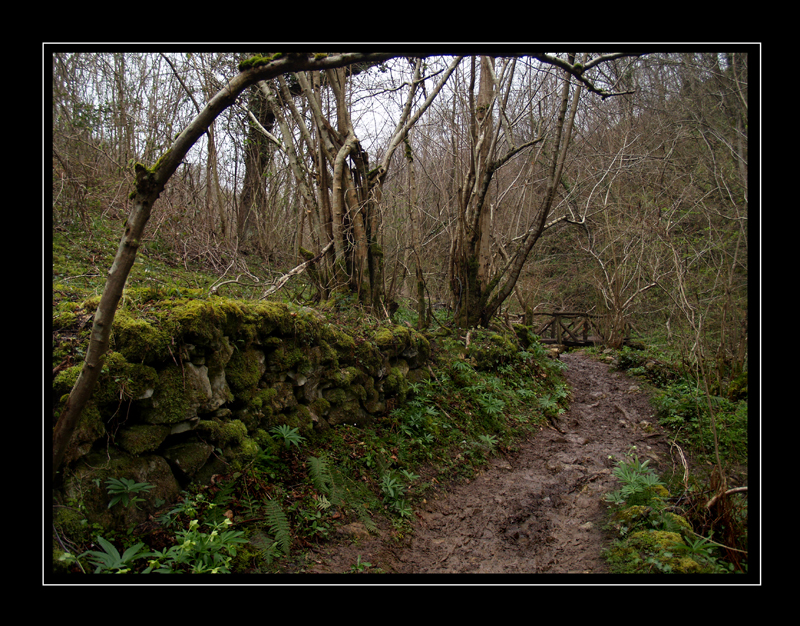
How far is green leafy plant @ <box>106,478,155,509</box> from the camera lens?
2418 millimetres

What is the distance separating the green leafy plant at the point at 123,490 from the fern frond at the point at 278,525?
2.84 feet

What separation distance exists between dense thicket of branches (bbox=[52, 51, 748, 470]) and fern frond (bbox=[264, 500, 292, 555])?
12.4 ft

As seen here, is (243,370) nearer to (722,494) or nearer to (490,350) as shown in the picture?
(722,494)

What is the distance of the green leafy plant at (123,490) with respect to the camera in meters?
2.42

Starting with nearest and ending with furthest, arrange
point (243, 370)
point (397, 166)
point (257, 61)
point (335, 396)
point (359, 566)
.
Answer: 1. point (257, 61)
2. point (359, 566)
3. point (243, 370)
4. point (335, 396)
5. point (397, 166)

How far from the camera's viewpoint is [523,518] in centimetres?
411

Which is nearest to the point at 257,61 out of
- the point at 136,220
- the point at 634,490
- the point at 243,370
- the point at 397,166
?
the point at 136,220

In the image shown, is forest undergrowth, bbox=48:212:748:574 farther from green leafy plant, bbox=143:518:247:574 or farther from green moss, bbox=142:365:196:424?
green moss, bbox=142:365:196:424

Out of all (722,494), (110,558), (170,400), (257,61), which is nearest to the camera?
(110,558)

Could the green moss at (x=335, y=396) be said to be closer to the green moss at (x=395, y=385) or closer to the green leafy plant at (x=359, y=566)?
the green moss at (x=395, y=385)

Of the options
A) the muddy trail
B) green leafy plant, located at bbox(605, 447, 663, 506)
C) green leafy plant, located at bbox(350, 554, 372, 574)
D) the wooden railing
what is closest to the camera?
green leafy plant, located at bbox(350, 554, 372, 574)

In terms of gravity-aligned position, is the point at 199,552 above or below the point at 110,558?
below

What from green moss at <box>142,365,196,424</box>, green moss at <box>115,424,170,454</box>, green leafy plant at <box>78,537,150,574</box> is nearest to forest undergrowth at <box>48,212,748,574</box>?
green leafy plant at <box>78,537,150,574</box>

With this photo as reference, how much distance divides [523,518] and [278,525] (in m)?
2.42
